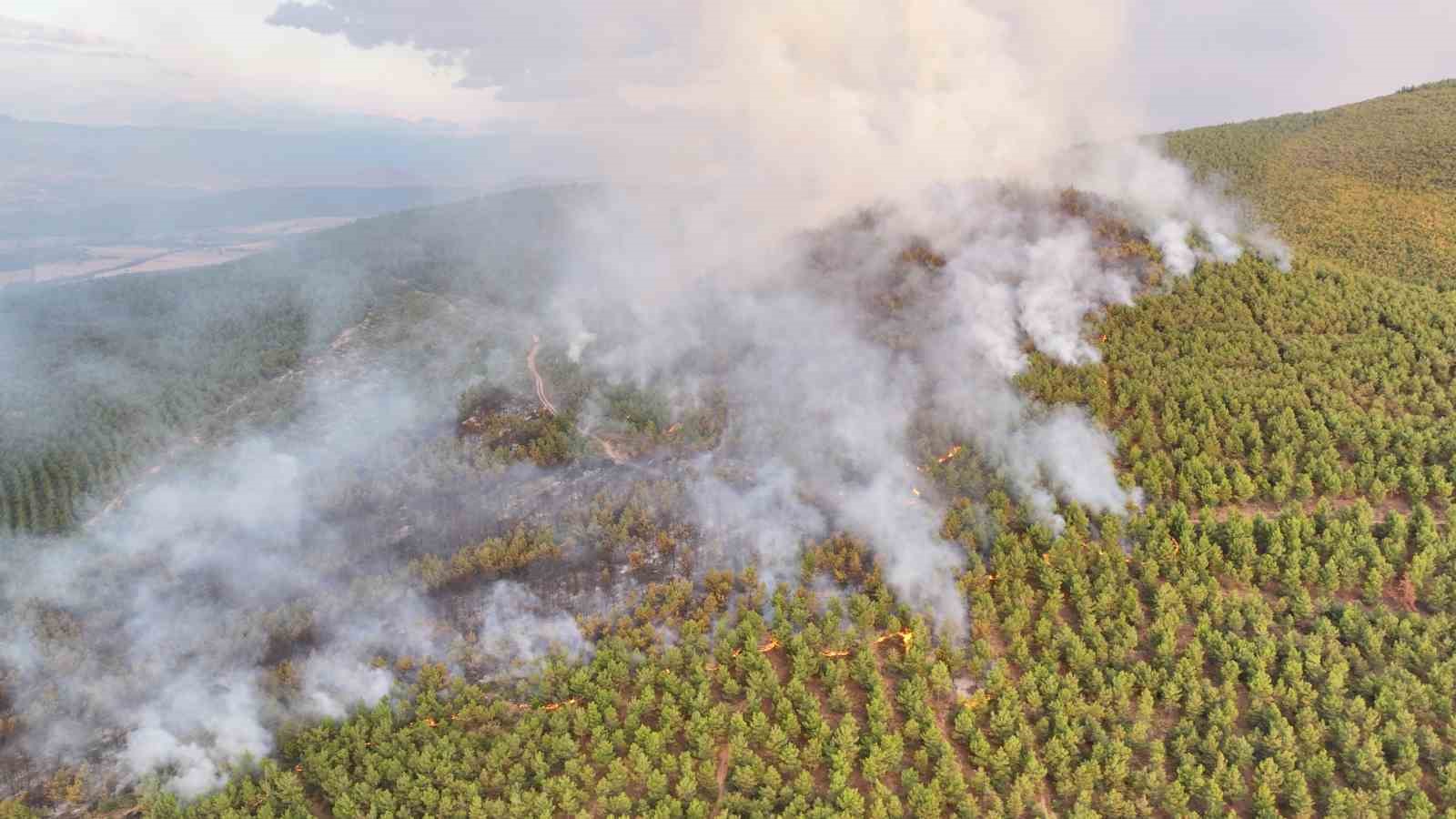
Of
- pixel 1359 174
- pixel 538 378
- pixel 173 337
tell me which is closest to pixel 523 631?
pixel 538 378

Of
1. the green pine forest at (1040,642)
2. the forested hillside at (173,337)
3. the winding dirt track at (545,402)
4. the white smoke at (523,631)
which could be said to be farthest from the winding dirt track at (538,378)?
the white smoke at (523,631)

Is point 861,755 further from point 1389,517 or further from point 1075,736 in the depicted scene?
point 1389,517

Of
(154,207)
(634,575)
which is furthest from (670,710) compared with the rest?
(154,207)

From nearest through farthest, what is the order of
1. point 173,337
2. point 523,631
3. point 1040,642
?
point 1040,642 → point 523,631 → point 173,337

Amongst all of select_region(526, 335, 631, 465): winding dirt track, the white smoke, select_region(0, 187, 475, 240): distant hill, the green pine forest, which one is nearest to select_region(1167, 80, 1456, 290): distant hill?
the green pine forest

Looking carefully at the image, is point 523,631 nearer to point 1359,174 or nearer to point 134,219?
point 1359,174

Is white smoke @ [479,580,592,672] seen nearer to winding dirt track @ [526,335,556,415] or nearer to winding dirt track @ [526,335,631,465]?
winding dirt track @ [526,335,631,465]
